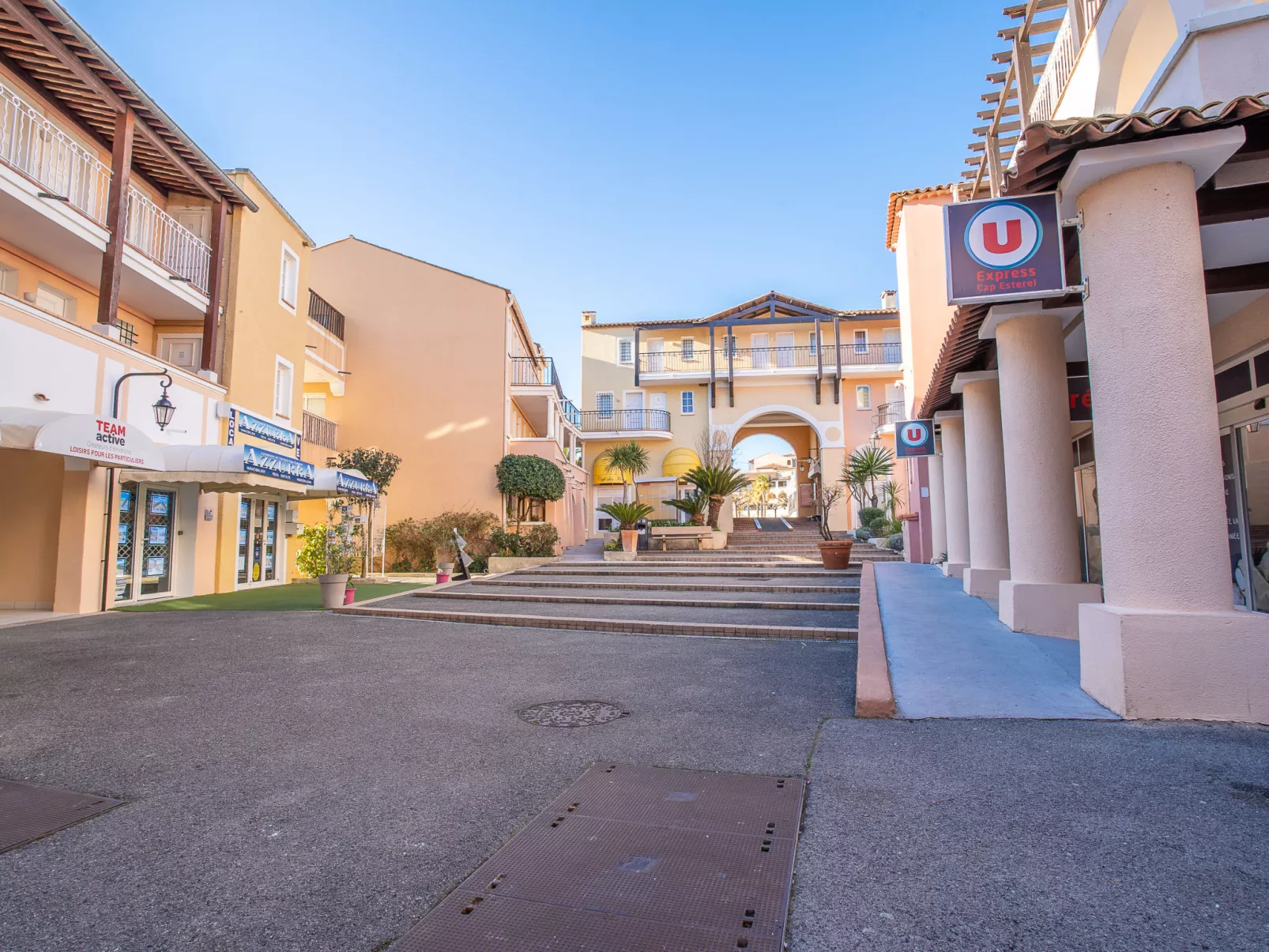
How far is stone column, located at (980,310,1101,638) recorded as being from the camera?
7055mm

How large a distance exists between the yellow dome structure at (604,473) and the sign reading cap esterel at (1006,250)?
27573 millimetres

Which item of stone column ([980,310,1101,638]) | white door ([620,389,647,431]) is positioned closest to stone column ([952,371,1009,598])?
stone column ([980,310,1101,638])

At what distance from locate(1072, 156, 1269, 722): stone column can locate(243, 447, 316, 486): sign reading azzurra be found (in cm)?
1235

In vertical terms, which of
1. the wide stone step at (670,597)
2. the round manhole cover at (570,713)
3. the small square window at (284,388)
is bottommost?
the round manhole cover at (570,713)

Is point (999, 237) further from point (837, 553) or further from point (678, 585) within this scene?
point (837, 553)

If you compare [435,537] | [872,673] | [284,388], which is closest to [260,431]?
[284,388]

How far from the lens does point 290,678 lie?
652cm

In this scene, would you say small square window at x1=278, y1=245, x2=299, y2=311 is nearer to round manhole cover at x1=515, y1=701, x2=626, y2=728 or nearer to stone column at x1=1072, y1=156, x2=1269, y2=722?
round manhole cover at x1=515, y1=701, x2=626, y2=728

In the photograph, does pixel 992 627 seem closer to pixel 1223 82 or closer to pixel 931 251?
pixel 1223 82

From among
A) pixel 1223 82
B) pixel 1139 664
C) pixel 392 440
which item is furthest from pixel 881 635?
pixel 392 440

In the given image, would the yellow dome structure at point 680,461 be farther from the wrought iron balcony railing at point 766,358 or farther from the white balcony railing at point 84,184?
the white balcony railing at point 84,184

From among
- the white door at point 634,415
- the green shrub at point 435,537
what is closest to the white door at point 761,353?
the white door at point 634,415

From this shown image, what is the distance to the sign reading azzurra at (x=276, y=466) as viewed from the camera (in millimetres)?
12594

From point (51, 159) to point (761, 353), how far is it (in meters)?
25.6
